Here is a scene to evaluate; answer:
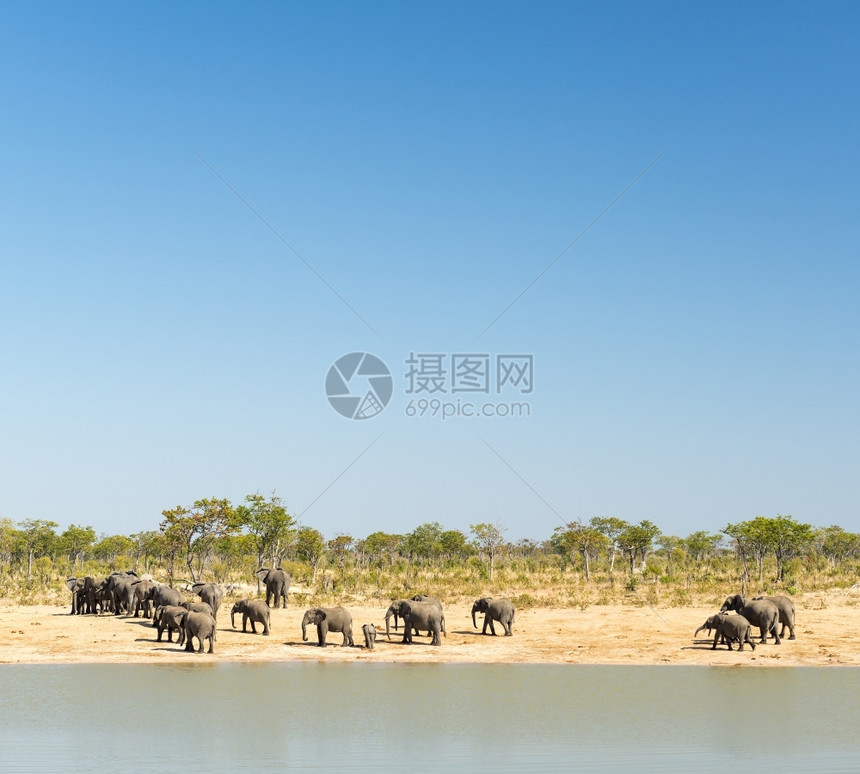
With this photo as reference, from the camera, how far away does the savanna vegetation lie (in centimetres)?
4738

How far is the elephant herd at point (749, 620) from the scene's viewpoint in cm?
3025

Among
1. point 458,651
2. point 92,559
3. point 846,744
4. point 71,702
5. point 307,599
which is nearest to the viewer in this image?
point 846,744

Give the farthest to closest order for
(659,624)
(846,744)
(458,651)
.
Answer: (659,624)
(458,651)
(846,744)

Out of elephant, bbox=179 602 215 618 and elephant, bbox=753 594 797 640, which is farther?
elephant, bbox=753 594 797 640

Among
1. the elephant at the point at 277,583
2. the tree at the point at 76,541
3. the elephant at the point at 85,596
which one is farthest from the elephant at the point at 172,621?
the tree at the point at 76,541

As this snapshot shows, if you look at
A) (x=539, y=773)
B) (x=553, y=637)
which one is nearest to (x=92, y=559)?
(x=553, y=637)

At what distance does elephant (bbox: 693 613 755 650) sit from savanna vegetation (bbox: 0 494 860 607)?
36.4 feet

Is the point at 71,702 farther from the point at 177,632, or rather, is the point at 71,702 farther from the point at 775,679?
the point at 775,679

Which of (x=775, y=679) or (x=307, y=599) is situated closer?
(x=775, y=679)

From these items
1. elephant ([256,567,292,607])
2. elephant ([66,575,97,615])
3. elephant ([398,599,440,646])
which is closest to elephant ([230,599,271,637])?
elephant ([398,599,440,646])

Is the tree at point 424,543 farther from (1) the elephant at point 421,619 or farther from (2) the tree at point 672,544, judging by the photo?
(1) the elephant at point 421,619

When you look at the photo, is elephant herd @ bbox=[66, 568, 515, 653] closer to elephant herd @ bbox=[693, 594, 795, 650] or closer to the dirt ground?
the dirt ground

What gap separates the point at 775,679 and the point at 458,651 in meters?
9.74

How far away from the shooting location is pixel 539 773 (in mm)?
16359
